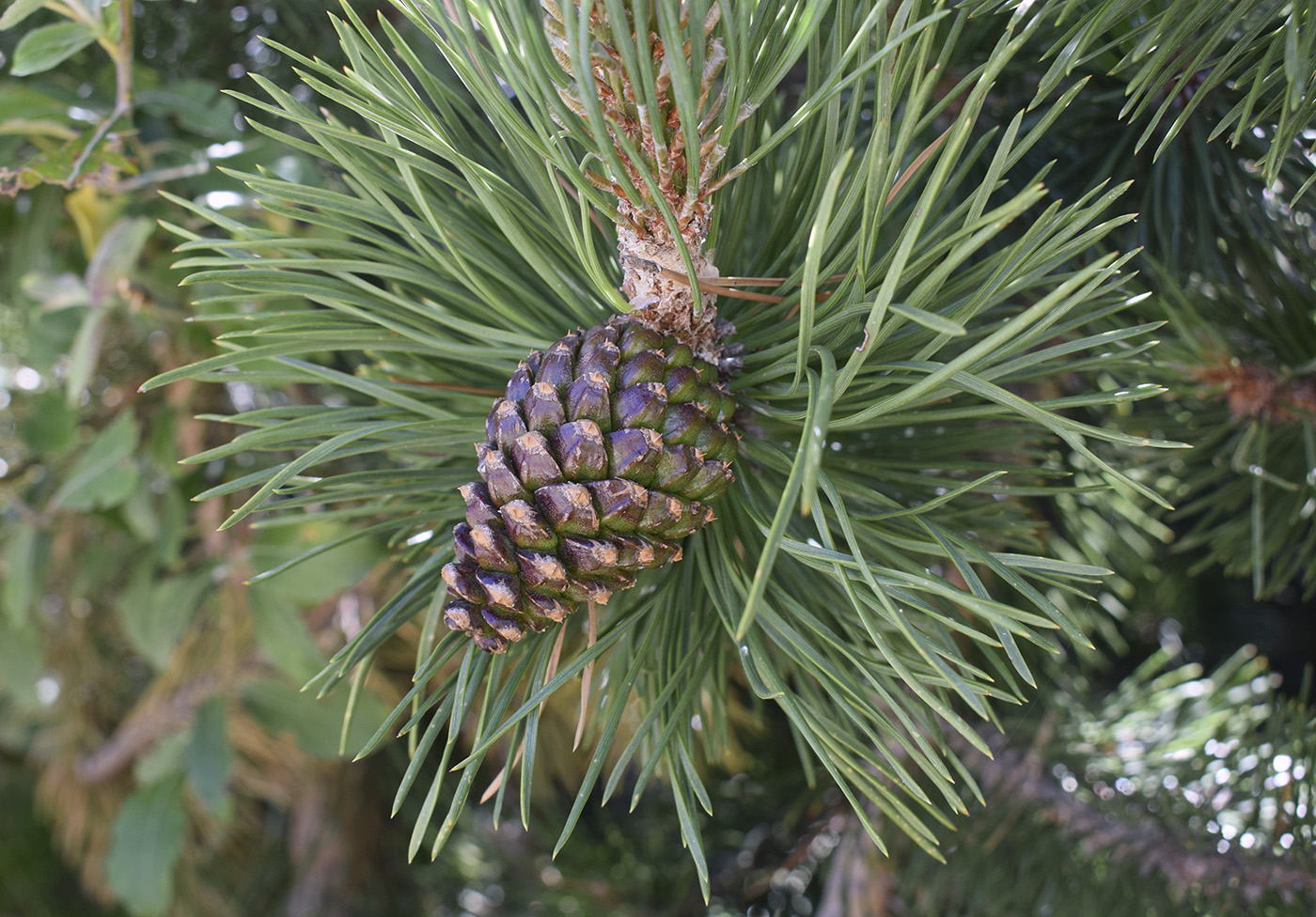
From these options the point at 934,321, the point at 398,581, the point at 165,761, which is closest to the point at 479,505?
the point at 934,321

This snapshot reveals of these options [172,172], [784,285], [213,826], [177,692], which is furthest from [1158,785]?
[213,826]

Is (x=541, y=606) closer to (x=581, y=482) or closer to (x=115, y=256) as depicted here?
(x=581, y=482)

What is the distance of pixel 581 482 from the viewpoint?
0.26 m

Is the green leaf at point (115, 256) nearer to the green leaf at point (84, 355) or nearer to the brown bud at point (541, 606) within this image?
the green leaf at point (84, 355)

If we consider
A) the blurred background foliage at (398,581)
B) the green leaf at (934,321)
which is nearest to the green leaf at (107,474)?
the blurred background foliage at (398,581)

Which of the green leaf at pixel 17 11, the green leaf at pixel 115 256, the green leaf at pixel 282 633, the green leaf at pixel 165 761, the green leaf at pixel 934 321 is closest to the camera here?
the green leaf at pixel 934 321

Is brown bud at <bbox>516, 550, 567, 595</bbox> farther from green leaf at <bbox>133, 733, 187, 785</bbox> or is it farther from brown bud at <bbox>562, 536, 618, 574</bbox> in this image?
green leaf at <bbox>133, 733, 187, 785</bbox>

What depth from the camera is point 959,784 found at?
497 mm

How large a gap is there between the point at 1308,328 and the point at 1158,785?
0.26 meters

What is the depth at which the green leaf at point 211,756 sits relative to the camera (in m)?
0.59

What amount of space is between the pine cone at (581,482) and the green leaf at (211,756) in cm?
44

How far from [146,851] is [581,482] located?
621 millimetres

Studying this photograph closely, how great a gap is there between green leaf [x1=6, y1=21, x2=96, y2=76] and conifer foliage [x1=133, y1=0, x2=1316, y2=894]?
0.52ft

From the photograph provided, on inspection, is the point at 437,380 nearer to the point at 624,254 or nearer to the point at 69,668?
the point at 624,254
